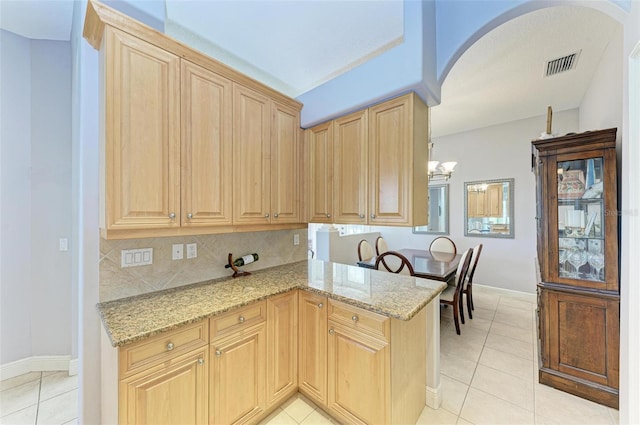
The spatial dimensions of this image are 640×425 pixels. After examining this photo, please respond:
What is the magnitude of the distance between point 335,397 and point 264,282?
94cm

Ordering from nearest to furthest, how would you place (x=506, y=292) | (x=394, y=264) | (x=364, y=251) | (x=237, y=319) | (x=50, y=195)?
(x=237, y=319), (x=50, y=195), (x=394, y=264), (x=364, y=251), (x=506, y=292)

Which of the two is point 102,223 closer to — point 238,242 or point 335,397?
point 238,242

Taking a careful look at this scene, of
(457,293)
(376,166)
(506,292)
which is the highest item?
(376,166)

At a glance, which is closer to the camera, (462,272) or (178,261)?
(178,261)

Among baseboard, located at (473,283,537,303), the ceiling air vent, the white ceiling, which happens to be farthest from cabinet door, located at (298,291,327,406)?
baseboard, located at (473,283,537,303)

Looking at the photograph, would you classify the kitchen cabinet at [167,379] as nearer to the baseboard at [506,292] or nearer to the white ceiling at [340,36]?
the white ceiling at [340,36]

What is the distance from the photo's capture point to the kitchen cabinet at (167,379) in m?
1.15

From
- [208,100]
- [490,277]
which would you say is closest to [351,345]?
[208,100]

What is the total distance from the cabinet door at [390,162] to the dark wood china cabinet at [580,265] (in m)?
1.28

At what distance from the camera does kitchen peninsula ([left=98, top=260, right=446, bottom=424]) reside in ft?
4.06

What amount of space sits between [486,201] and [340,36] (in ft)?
12.8

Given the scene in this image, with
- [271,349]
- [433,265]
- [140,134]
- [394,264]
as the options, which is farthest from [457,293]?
[140,134]

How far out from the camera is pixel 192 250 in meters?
1.94

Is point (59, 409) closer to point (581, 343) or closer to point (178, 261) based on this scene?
point (178, 261)
